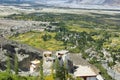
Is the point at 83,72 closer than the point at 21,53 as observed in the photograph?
Yes

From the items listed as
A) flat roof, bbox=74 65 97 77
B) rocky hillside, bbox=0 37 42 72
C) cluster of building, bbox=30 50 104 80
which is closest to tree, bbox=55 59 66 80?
cluster of building, bbox=30 50 104 80

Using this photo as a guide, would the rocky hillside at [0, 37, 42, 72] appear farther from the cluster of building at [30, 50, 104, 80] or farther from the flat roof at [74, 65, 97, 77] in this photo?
the flat roof at [74, 65, 97, 77]

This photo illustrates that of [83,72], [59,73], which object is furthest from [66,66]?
[59,73]

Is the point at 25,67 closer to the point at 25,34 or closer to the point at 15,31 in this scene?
the point at 25,34

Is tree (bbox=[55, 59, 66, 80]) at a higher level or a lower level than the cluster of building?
higher

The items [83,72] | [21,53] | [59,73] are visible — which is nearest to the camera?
[59,73]

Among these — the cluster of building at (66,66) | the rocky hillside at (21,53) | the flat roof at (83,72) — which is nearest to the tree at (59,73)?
the cluster of building at (66,66)

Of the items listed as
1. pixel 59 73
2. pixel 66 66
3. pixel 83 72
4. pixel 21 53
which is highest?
pixel 59 73

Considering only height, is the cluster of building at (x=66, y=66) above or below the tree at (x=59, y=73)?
below

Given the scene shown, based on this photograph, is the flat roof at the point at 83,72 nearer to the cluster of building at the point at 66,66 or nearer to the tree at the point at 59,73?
the cluster of building at the point at 66,66

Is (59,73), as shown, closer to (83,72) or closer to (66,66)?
(66,66)

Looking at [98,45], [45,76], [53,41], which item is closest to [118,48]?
[98,45]
